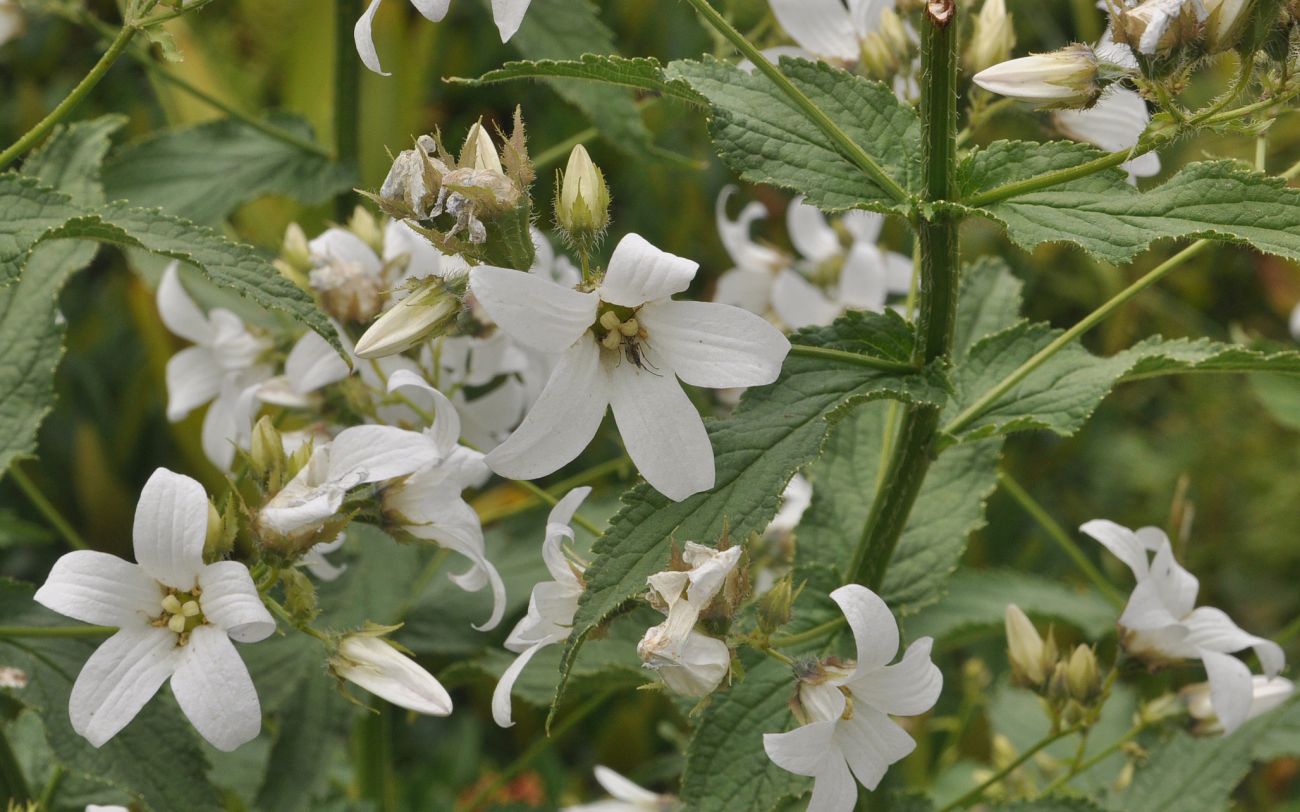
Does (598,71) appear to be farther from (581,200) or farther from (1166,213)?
(1166,213)

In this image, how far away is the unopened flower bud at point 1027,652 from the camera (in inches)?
55.1

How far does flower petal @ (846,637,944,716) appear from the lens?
105cm

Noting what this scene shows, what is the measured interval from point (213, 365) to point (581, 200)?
0.81 metres

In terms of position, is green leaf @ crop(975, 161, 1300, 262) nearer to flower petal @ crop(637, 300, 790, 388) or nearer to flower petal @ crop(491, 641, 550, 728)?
flower petal @ crop(637, 300, 790, 388)

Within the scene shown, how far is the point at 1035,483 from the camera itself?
2998 mm

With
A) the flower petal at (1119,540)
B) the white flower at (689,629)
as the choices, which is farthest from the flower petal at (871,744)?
the flower petal at (1119,540)

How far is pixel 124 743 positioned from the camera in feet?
4.14

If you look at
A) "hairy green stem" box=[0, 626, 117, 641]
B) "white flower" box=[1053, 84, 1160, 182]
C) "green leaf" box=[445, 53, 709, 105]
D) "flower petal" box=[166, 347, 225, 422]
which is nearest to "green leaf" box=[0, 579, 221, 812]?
"hairy green stem" box=[0, 626, 117, 641]

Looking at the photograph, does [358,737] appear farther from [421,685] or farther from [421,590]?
[421,685]

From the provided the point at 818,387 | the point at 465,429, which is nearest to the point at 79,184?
the point at 465,429

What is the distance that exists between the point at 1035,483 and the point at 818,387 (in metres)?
2.07

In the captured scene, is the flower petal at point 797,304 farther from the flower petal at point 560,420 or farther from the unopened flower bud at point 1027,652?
the flower petal at point 560,420

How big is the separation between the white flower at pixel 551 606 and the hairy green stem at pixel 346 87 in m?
0.88

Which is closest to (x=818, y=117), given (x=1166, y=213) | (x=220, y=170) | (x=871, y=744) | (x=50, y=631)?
(x=1166, y=213)
